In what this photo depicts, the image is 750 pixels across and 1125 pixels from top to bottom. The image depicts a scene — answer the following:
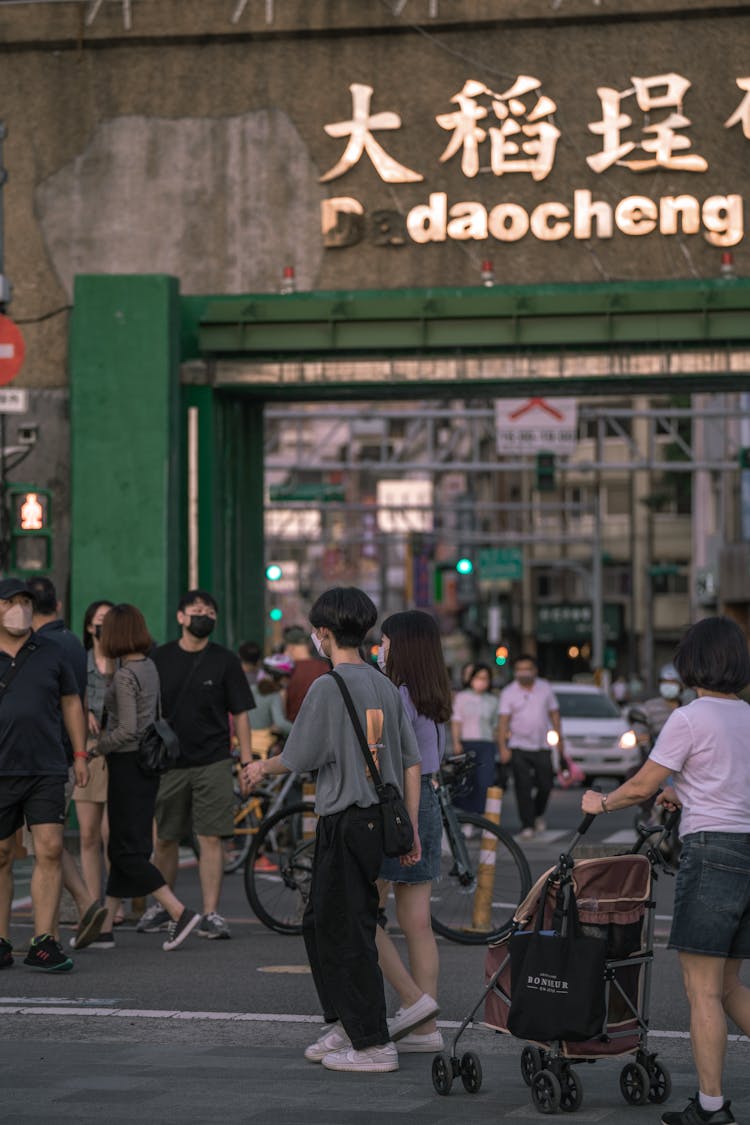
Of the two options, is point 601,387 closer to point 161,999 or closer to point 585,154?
point 585,154

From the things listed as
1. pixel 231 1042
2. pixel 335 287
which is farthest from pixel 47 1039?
pixel 335 287

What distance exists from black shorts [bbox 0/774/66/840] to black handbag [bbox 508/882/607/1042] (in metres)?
4.22

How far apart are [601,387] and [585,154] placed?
2305 millimetres

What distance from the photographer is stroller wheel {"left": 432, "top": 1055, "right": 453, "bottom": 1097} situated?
7.73 m

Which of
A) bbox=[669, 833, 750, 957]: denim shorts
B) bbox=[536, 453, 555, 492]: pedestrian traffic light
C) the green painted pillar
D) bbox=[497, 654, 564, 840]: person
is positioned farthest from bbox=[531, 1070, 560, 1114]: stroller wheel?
bbox=[536, 453, 555, 492]: pedestrian traffic light

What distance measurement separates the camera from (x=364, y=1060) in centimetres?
830

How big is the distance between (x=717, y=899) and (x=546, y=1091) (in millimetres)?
926

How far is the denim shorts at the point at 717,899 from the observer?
23.5 feet

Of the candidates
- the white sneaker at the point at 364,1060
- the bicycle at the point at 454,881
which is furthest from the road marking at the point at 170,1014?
the bicycle at the point at 454,881

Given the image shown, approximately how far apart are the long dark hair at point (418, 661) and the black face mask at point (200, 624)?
331cm

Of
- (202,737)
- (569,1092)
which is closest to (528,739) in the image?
(202,737)

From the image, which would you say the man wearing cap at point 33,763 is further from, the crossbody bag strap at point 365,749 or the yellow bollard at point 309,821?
the crossbody bag strap at point 365,749

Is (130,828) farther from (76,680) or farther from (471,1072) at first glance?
(471,1072)

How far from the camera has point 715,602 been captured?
59844mm
